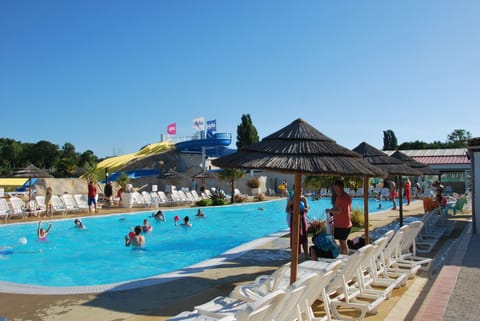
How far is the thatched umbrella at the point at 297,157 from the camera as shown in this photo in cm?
439

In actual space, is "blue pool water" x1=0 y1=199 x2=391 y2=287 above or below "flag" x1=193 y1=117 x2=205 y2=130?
below

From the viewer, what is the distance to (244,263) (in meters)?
7.30

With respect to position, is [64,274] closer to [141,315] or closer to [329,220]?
[141,315]

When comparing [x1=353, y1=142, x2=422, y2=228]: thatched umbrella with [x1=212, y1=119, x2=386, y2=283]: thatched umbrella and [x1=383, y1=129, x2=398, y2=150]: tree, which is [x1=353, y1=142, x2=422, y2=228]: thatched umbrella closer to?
[x1=212, y1=119, x2=386, y2=283]: thatched umbrella

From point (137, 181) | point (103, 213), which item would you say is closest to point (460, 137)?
point (137, 181)

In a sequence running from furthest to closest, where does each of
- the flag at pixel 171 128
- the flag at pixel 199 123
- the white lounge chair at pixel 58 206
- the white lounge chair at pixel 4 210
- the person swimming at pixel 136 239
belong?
1. the flag at pixel 171 128
2. the flag at pixel 199 123
3. the white lounge chair at pixel 58 206
4. the white lounge chair at pixel 4 210
5. the person swimming at pixel 136 239

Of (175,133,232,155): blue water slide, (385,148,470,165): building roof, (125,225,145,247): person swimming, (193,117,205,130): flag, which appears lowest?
(125,225,145,247): person swimming

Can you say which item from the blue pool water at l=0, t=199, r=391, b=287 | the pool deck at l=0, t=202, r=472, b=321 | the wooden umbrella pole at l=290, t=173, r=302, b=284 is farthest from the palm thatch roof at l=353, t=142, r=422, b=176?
the blue pool water at l=0, t=199, r=391, b=287

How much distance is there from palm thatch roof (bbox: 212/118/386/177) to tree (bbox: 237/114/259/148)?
5685cm

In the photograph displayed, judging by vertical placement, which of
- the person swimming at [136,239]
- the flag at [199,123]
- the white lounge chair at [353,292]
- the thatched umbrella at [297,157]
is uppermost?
the flag at [199,123]

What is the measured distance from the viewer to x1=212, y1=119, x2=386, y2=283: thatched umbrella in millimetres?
4387

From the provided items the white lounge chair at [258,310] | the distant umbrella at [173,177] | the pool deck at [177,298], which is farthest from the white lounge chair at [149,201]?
the white lounge chair at [258,310]

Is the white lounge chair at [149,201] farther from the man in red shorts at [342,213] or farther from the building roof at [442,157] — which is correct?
the building roof at [442,157]

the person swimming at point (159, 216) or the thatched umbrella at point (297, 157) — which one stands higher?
the thatched umbrella at point (297, 157)
